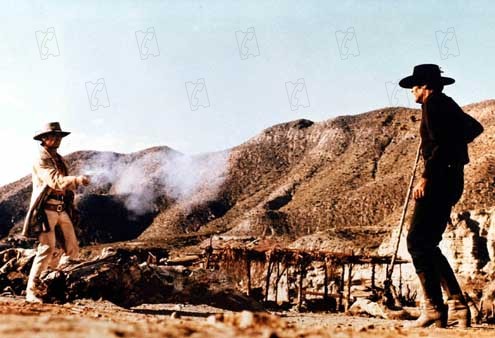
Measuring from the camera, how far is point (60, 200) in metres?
6.95

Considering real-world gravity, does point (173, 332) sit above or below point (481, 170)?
above

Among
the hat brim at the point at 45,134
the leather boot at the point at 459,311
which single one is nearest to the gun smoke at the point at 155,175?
the hat brim at the point at 45,134

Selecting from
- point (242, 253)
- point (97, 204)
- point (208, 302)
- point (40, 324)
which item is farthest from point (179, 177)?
point (40, 324)

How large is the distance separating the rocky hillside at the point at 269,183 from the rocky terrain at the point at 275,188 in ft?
0.45

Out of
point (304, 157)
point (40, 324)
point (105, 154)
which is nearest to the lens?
point (40, 324)

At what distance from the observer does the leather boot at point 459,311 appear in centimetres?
495

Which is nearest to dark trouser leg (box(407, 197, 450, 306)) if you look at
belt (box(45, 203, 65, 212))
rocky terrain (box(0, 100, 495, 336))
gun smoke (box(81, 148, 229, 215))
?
belt (box(45, 203, 65, 212))

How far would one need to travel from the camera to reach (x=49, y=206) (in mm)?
6844

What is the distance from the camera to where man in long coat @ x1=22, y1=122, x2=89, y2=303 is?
6.73 m

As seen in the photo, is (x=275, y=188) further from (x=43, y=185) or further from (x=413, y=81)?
(x=413, y=81)

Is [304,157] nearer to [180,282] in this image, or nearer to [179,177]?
[179,177]

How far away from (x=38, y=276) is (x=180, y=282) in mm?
1826

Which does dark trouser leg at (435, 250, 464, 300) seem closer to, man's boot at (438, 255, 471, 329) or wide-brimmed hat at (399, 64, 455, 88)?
man's boot at (438, 255, 471, 329)

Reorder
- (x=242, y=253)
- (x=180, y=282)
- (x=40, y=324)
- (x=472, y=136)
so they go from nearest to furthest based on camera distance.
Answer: (x=40, y=324) → (x=472, y=136) → (x=180, y=282) → (x=242, y=253)
